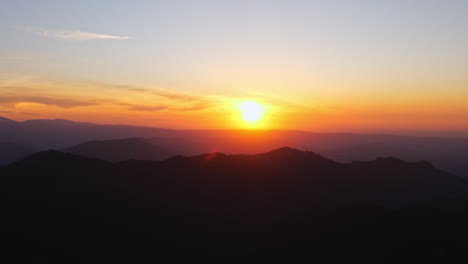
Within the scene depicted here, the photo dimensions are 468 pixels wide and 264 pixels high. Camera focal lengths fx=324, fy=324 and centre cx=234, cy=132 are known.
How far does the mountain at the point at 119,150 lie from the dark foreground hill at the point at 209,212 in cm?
6216

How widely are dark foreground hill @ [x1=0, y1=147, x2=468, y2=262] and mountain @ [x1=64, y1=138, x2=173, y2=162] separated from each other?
62.2 meters

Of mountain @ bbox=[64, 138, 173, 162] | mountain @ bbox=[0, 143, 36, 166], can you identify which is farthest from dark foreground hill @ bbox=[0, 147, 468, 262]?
mountain @ bbox=[0, 143, 36, 166]

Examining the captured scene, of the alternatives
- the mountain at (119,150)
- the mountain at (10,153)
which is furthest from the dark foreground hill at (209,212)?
the mountain at (10,153)

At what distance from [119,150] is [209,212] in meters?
85.4

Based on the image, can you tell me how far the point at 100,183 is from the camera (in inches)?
1479

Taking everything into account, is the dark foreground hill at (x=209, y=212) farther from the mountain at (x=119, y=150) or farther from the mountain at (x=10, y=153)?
the mountain at (x=10, y=153)

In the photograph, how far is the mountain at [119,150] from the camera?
104637 millimetres

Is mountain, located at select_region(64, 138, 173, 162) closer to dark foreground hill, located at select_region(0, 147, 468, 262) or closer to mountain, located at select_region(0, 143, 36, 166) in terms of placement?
mountain, located at select_region(0, 143, 36, 166)

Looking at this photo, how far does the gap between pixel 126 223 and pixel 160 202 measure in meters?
6.00

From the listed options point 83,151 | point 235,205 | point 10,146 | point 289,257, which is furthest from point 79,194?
point 10,146

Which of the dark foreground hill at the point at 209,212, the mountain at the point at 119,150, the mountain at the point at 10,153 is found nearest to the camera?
the dark foreground hill at the point at 209,212

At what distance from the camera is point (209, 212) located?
34.5m

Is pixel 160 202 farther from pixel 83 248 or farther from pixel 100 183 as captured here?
pixel 83 248

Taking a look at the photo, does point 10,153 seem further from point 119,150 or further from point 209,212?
point 209,212
